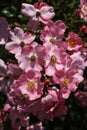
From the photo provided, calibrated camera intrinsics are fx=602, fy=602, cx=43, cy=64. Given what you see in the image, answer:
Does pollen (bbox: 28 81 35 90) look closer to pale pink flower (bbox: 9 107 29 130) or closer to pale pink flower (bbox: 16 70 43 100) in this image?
pale pink flower (bbox: 16 70 43 100)

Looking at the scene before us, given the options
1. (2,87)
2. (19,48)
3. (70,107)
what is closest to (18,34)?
(19,48)

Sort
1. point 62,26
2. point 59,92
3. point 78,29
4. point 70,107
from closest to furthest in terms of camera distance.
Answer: point 59,92 → point 62,26 → point 78,29 → point 70,107

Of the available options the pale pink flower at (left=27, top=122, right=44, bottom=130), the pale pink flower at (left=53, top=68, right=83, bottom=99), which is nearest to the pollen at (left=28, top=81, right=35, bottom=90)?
the pale pink flower at (left=53, top=68, right=83, bottom=99)

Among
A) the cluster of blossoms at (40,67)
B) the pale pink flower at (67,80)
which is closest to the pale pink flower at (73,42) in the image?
the cluster of blossoms at (40,67)

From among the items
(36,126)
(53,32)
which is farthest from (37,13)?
(36,126)

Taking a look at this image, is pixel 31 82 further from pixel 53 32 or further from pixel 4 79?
pixel 53 32

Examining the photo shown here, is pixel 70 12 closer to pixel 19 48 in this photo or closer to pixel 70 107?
pixel 19 48
